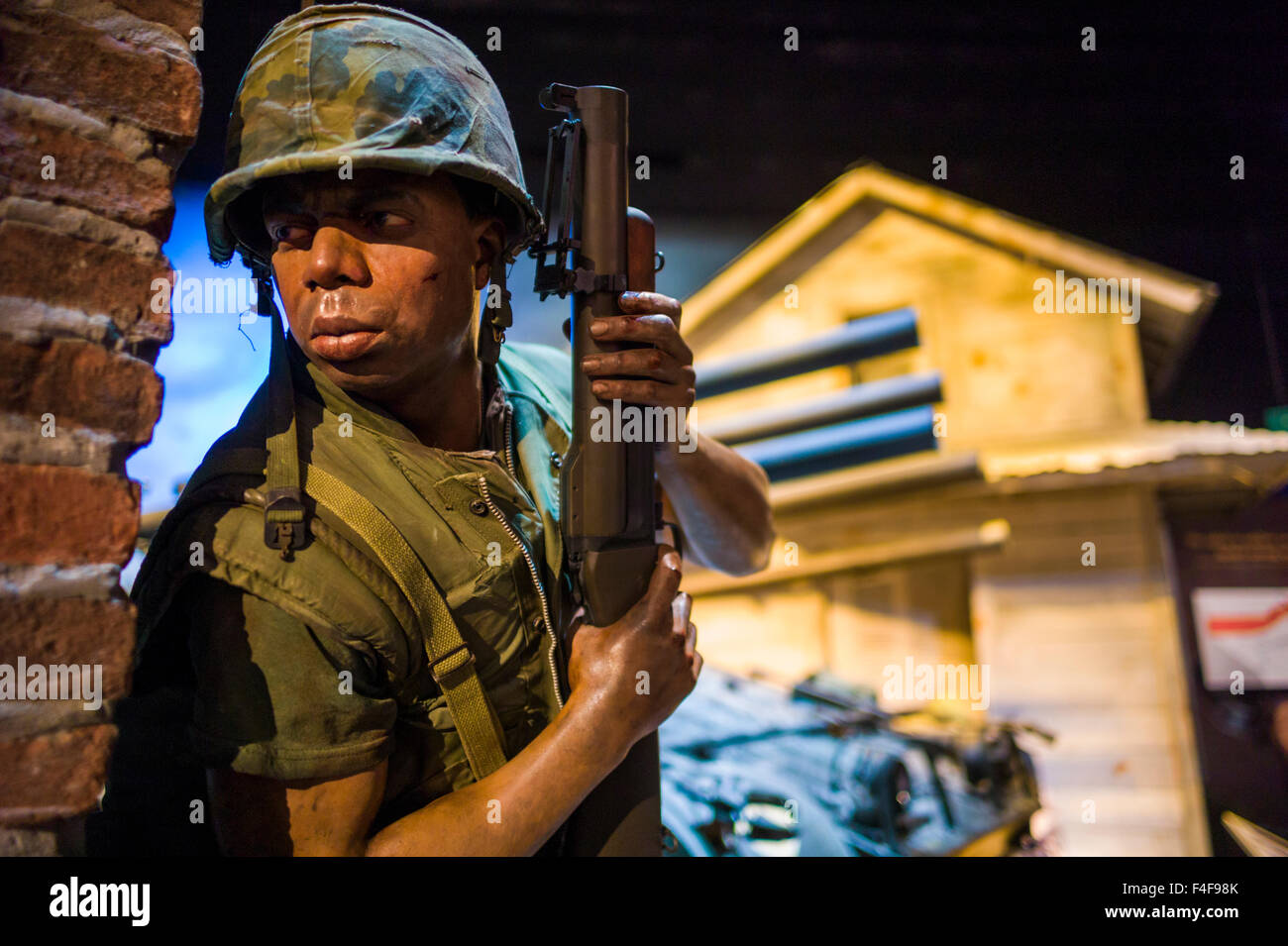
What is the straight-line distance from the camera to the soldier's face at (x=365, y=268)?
1.15 m

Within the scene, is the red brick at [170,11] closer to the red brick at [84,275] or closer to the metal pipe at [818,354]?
the red brick at [84,275]

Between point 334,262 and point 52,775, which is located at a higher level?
point 334,262

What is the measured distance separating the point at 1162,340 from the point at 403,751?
13.2 ft

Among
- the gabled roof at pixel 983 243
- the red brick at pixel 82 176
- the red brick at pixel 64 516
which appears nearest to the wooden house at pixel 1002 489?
the gabled roof at pixel 983 243

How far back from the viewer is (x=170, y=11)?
104cm

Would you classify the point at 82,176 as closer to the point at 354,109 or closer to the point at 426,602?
the point at 354,109

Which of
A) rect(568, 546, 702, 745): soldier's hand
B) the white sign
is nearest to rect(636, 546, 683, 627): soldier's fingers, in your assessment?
rect(568, 546, 702, 745): soldier's hand

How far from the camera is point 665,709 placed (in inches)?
50.9

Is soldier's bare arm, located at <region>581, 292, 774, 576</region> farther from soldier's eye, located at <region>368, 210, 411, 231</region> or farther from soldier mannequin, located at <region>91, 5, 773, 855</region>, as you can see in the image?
soldier's eye, located at <region>368, 210, 411, 231</region>

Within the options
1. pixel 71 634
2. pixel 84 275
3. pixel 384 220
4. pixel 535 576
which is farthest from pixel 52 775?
pixel 384 220

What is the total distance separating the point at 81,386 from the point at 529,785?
0.73 m

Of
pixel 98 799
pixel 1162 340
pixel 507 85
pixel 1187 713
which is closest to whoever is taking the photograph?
pixel 98 799

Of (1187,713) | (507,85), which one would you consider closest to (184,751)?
(507,85)
